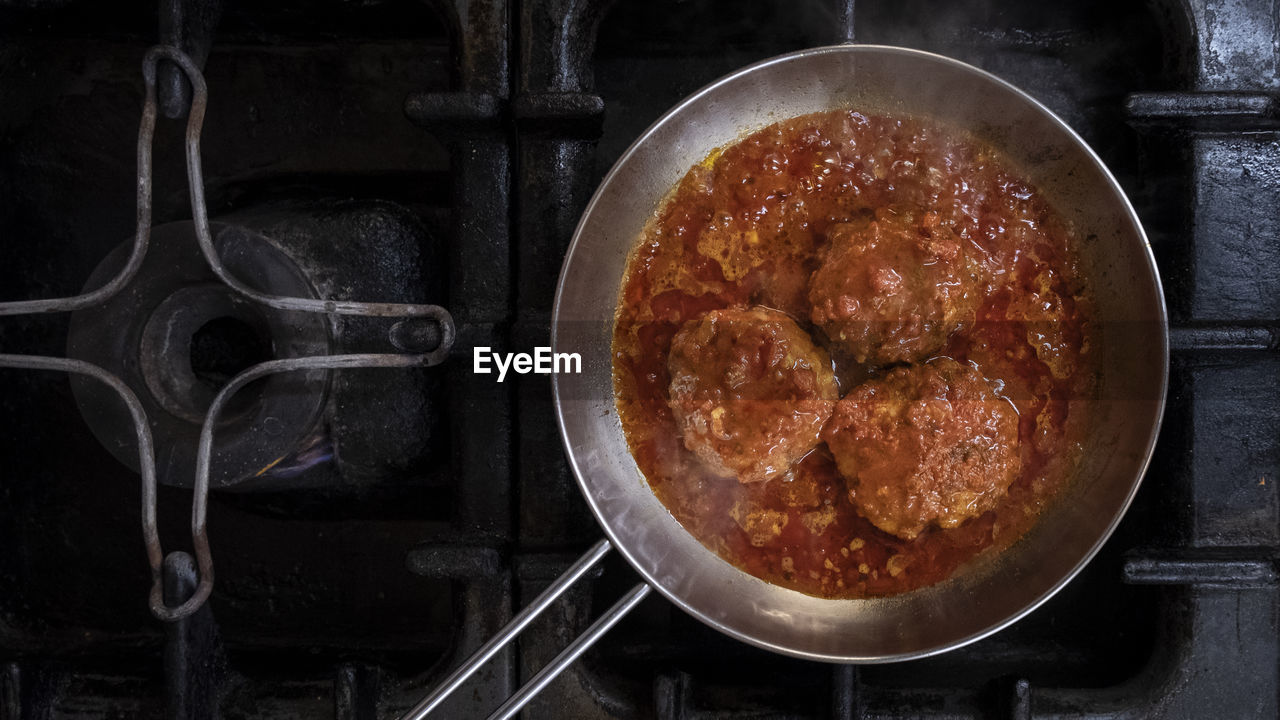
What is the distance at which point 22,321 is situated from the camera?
5.08 feet

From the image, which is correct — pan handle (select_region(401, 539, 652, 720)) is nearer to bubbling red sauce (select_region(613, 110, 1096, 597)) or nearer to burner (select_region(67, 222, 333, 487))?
bubbling red sauce (select_region(613, 110, 1096, 597))

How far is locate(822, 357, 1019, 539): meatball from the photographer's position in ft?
3.98

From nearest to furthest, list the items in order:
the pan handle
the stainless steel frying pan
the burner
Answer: the pan handle
the stainless steel frying pan
the burner

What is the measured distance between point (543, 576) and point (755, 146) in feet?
2.62

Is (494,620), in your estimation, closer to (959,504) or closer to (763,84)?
(959,504)

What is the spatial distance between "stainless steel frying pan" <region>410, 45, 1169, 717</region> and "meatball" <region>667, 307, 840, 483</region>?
0.54ft

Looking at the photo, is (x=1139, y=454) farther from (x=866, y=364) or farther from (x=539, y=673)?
(x=539, y=673)

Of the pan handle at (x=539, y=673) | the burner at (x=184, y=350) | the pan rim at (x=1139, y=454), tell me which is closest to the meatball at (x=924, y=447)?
the pan rim at (x=1139, y=454)

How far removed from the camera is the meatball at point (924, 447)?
1212mm

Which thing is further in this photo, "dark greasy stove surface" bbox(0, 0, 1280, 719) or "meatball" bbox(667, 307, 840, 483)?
"dark greasy stove surface" bbox(0, 0, 1280, 719)

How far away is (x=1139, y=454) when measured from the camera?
1233 millimetres

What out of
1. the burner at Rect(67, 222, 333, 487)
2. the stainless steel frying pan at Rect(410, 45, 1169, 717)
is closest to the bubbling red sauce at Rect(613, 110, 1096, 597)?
the stainless steel frying pan at Rect(410, 45, 1169, 717)

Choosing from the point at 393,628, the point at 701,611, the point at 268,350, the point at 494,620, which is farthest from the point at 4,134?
the point at 701,611

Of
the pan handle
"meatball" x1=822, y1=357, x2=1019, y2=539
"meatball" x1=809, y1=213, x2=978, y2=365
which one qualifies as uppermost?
"meatball" x1=809, y1=213, x2=978, y2=365
